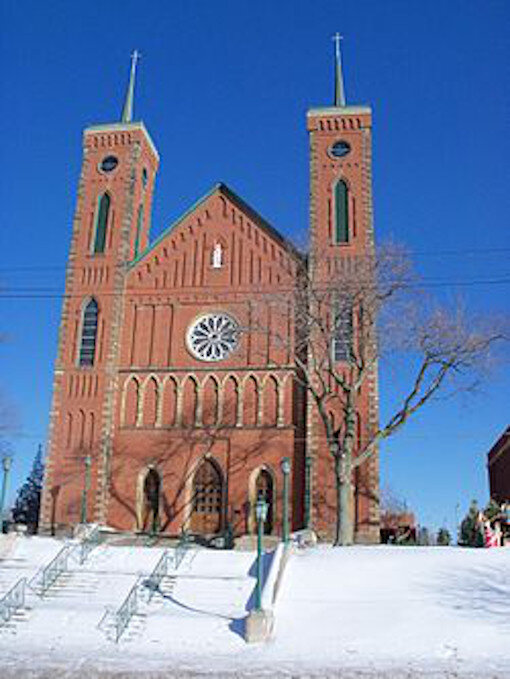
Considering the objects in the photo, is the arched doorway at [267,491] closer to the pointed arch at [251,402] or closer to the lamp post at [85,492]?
the pointed arch at [251,402]

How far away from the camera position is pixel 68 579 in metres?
19.3

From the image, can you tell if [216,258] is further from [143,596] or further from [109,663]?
[109,663]

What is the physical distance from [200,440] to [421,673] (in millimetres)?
20042

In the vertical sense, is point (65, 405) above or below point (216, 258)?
below

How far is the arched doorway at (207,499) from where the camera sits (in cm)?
3067

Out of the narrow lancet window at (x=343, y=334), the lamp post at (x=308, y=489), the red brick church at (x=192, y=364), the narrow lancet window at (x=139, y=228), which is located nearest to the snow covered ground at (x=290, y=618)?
the lamp post at (x=308, y=489)

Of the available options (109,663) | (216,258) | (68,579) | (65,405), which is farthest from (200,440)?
(109,663)

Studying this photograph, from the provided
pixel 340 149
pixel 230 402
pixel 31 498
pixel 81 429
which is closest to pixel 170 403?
pixel 230 402

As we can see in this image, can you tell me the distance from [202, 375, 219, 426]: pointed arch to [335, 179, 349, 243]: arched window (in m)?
8.60

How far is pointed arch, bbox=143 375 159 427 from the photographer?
3216 cm

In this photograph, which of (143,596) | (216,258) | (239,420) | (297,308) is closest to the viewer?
(143,596)

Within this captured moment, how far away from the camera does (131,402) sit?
107ft

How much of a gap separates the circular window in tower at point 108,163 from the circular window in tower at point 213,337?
969cm

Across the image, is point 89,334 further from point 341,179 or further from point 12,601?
point 12,601
